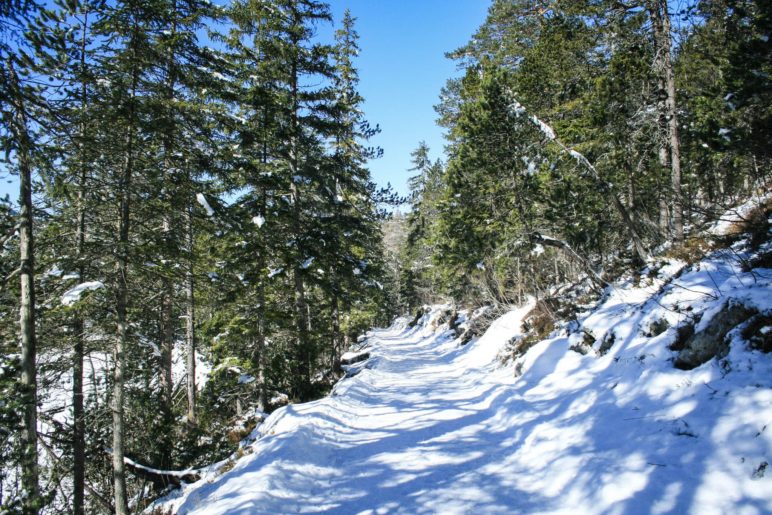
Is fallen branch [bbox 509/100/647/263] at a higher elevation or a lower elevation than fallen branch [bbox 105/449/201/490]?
higher

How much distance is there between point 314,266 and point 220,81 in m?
6.45

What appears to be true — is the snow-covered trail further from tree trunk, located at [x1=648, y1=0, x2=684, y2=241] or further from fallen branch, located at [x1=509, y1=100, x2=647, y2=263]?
tree trunk, located at [x1=648, y1=0, x2=684, y2=241]

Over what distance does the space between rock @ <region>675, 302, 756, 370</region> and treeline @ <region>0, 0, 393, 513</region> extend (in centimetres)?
801

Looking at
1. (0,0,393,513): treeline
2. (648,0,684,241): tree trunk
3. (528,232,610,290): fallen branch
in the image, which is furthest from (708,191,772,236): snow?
(0,0,393,513): treeline

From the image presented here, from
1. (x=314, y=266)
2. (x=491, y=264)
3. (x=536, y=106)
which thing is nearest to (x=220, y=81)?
(x=314, y=266)

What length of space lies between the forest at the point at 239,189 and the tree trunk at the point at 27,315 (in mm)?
30

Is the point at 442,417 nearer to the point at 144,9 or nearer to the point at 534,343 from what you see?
the point at 534,343

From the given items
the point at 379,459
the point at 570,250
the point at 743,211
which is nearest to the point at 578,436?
the point at 379,459

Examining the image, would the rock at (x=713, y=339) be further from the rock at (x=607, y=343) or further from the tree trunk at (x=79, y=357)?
the tree trunk at (x=79, y=357)

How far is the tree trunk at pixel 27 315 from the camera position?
150 inches

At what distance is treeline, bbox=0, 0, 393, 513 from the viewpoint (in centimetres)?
472

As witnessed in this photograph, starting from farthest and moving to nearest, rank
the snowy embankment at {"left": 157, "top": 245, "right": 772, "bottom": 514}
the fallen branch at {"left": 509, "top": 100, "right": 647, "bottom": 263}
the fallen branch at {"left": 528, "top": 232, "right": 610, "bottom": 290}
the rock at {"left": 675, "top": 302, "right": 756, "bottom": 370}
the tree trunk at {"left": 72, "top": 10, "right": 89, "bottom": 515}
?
1. the fallen branch at {"left": 528, "top": 232, "right": 610, "bottom": 290}
2. the fallen branch at {"left": 509, "top": 100, "right": 647, "bottom": 263}
3. the tree trunk at {"left": 72, "top": 10, "right": 89, "bottom": 515}
4. the rock at {"left": 675, "top": 302, "right": 756, "bottom": 370}
5. the snowy embankment at {"left": 157, "top": 245, "right": 772, "bottom": 514}

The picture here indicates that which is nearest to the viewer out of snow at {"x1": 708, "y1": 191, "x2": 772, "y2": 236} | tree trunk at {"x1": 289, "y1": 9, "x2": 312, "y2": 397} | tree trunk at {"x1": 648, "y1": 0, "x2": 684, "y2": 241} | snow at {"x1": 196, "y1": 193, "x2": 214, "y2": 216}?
snow at {"x1": 196, "y1": 193, "x2": 214, "y2": 216}

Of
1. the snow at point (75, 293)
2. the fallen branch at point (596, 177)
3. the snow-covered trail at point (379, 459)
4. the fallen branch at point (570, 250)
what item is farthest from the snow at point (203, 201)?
the fallen branch at point (596, 177)
